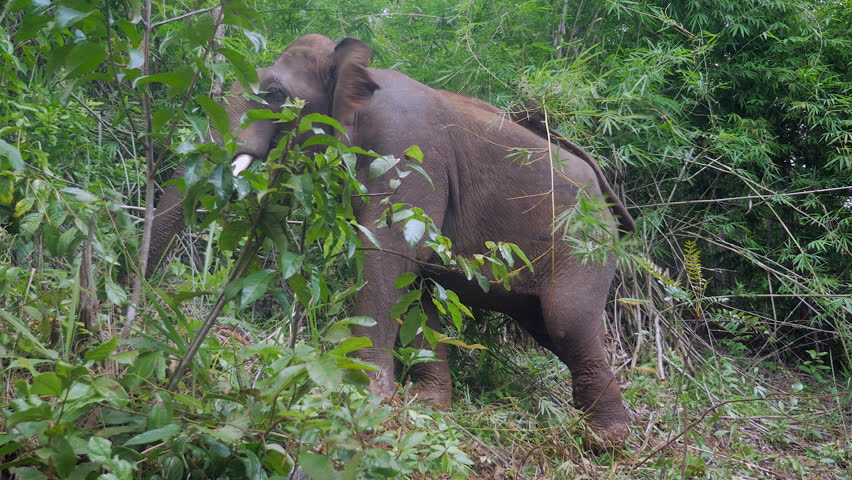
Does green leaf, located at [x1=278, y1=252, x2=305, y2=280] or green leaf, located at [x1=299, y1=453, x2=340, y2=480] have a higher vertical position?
green leaf, located at [x1=278, y1=252, x2=305, y2=280]

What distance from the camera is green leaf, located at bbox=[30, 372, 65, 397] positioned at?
133 centimetres

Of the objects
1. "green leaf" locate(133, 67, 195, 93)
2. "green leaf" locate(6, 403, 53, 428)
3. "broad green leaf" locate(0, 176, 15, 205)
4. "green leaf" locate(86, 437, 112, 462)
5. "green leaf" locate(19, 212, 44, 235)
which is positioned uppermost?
"green leaf" locate(133, 67, 195, 93)

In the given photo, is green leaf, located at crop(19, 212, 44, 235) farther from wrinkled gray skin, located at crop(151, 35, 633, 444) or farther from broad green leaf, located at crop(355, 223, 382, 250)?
wrinkled gray skin, located at crop(151, 35, 633, 444)

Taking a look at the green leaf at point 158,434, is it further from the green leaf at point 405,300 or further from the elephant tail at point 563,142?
the elephant tail at point 563,142

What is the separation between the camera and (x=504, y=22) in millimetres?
4859

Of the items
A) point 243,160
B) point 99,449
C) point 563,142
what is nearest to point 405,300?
point 99,449

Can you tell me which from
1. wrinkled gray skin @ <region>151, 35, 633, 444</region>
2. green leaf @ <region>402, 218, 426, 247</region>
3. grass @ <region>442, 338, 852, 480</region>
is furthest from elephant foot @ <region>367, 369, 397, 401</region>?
green leaf @ <region>402, 218, 426, 247</region>

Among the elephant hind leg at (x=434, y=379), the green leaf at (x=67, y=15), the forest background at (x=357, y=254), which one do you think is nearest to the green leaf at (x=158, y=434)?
the forest background at (x=357, y=254)

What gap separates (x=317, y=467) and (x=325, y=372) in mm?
209

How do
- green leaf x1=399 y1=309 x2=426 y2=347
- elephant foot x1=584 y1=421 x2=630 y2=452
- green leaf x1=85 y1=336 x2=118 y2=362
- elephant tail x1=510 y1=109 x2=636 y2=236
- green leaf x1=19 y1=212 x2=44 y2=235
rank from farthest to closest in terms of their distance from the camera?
elephant tail x1=510 y1=109 x2=636 y2=236 < elephant foot x1=584 y1=421 x2=630 y2=452 < green leaf x1=399 y1=309 x2=426 y2=347 < green leaf x1=19 y1=212 x2=44 y2=235 < green leaf x1=85 y1=336 x2=118 y2=362

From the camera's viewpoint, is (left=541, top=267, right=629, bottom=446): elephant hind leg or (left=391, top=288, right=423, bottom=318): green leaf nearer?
(left=391, top=288, right=423, bottom=318): green leaf

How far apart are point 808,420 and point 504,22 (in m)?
2.94

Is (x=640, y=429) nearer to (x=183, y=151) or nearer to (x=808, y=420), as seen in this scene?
(x=808, y=420)

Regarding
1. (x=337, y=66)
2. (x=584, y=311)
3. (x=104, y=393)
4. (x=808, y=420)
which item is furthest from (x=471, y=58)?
(x=104, y=393)
